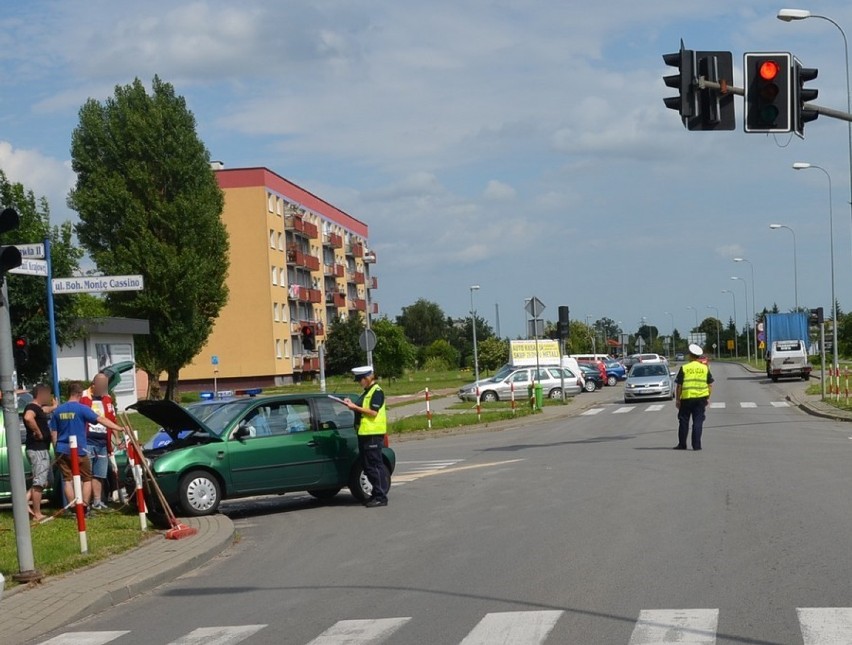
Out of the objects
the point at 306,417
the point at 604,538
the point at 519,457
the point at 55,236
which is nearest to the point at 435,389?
the point at 55,236

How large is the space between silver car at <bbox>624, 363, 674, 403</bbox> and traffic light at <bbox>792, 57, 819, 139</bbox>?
29876 mm

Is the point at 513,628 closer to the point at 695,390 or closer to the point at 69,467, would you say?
the point at 69,467

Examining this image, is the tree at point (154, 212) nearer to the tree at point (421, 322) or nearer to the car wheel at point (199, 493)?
the car wheel at point (199, 493)

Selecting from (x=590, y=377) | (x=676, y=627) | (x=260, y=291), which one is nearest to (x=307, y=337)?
(x=676, y=627)

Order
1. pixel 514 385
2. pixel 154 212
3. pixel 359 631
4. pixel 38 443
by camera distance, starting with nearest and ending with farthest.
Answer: pixel 359 631
pixel 38 443
pixel 514 385
pixel 154 212

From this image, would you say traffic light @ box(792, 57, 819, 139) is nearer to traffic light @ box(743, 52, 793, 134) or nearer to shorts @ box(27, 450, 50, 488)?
traffic light @ box(743, 52, 793, 134)

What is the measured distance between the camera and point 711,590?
8352mm

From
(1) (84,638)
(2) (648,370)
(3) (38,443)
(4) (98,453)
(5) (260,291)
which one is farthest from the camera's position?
(5) (260,291)

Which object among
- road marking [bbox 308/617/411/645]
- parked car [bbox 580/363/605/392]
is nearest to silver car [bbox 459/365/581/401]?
parked car [bbox 580/363/605/392]

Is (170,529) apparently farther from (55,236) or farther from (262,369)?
(262,369)

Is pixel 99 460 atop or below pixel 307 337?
below

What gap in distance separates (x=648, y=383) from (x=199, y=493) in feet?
105

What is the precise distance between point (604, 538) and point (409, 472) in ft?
29.1

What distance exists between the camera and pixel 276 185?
87250mm
